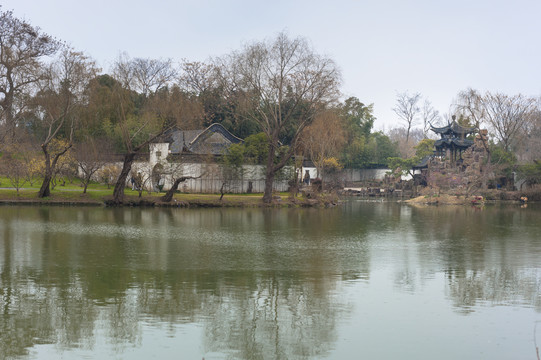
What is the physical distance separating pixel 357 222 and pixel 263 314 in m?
24.2

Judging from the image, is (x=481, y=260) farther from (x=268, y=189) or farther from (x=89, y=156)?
(x=89, y=156)

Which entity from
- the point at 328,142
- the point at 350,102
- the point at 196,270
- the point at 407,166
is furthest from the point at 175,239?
the point at 350,102

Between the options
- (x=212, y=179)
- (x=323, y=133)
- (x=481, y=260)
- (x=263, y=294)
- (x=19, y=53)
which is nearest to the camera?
(x=263, y=294)

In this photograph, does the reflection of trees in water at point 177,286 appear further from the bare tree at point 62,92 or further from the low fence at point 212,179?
the low fence at point 212,179

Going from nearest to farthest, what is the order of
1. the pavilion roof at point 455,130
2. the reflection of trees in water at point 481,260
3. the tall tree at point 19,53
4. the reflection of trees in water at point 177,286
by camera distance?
the reflection of trees in water at point 177,286
the reflection of trees in water at point 481,260
the tall tree at point 19,53
the pavilion roof at point 455,130

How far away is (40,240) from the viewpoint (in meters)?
24.3

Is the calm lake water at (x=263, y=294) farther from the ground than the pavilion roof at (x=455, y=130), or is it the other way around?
the pavilion roof at (x=455, y=130)

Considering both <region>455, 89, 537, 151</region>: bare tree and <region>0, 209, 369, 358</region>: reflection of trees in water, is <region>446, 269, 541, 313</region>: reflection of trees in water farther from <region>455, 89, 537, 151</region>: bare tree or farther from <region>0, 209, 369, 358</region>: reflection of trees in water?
<region>455, 89, 537, 151</region>: bare tree

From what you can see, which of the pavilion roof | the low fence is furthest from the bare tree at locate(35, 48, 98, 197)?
the pavilion roof

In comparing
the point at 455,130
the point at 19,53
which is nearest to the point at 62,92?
the point at 19,53

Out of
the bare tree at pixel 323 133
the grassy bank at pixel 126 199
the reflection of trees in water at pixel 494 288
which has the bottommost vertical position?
the reflection of trees in water at pixel 494 288

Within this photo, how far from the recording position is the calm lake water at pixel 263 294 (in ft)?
36.6

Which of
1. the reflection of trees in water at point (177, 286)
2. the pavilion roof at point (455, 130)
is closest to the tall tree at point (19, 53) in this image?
the reflection of trees in water at point (177, 286)

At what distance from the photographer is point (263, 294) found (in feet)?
50.1
